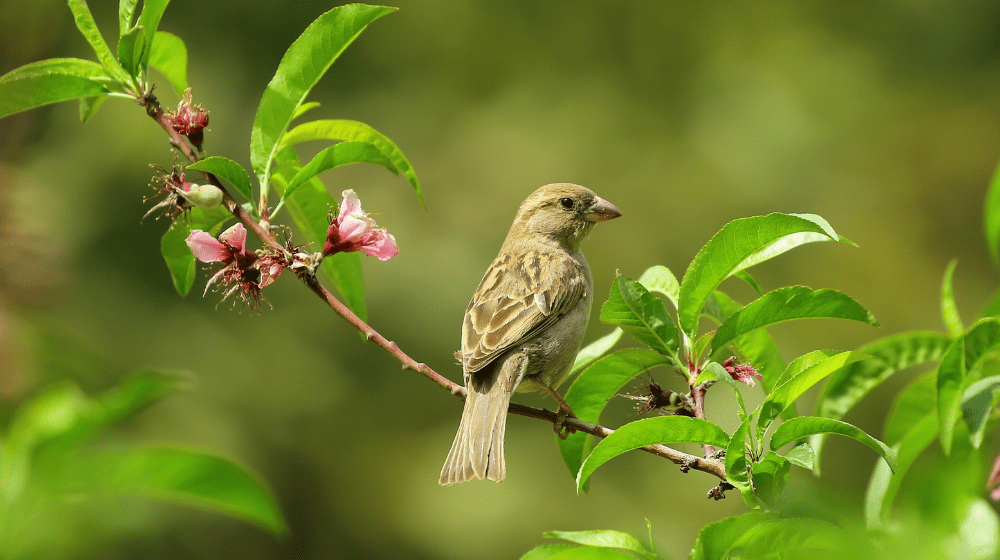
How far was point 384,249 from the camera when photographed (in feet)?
8.79

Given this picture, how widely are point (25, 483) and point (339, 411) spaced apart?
28.9ft

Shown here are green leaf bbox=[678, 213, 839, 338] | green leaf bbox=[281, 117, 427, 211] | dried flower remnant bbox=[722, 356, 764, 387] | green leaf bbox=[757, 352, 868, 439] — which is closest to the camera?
green leaf bbox=[757, 352, 868, 439]

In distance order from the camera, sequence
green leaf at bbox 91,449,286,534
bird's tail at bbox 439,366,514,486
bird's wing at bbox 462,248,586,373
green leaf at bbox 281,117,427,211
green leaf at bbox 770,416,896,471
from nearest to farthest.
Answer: green leaf at bbox 91,449,286,534 < green leaf at bbox 770,416,896,471 < green leaf at bbox 281,117,427,211 < bird's tail at bbox 439,366,514,486 < bird's wing at bbox 462,248,586,373

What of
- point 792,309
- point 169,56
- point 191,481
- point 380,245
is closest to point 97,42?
point 169,56

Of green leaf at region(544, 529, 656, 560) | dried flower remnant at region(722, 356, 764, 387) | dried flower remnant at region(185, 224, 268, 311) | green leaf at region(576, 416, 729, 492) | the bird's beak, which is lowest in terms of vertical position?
green leaf at region(544, 529, 656, 560)

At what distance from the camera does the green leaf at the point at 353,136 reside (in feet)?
8.54

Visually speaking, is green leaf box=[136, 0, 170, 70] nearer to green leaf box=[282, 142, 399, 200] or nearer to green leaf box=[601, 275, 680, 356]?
green leaf box=[282, 142, 399, 200]

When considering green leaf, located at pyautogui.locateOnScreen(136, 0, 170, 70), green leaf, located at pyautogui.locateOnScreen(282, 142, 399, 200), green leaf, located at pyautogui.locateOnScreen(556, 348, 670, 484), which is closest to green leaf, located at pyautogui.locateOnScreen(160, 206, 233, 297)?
green leaf, located at pyautogui.locateOnScreen(282, 142, 399, 200)

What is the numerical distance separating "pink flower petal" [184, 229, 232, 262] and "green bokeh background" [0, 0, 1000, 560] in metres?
5.77

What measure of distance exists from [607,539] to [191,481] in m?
1.07

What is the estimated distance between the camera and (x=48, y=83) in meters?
2.27

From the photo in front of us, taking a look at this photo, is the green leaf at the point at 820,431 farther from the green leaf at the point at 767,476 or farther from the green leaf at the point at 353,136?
the green leaf at the point at 353,136

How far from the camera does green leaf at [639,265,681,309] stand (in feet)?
8.98

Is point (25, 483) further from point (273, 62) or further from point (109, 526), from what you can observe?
point (273, 62)
